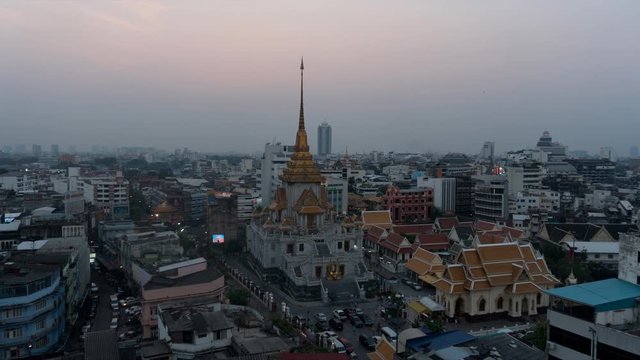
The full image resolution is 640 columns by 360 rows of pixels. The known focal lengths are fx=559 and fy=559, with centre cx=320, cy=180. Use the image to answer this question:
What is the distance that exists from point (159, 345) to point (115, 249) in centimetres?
2496

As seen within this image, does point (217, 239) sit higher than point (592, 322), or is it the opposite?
point (592, 322)

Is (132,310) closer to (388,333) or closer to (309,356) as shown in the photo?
(388,333)

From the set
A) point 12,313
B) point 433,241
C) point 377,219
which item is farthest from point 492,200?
point 12,313

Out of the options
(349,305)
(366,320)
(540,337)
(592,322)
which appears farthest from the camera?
(349,305)

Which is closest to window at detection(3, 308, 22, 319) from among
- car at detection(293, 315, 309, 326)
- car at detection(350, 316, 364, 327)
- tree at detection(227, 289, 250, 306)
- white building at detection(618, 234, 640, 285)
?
tree at detection(227, 289, 250, 306)

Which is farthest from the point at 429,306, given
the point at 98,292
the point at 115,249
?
the point at 115,249

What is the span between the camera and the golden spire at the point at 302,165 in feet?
137

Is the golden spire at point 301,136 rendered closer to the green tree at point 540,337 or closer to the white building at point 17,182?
the green tree at point 540,337

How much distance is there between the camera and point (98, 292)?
1446 inches

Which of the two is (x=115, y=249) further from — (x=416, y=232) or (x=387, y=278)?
(x=416, y=232)

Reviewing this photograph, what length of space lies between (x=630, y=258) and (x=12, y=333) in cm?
2488

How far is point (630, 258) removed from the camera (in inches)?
768

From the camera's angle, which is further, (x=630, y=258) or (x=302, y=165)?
(x=302, y=165)

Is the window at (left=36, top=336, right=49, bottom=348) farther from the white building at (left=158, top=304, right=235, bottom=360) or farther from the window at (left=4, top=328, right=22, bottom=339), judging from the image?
the white building at (left=158, top=304, right=235, bottom=360)
